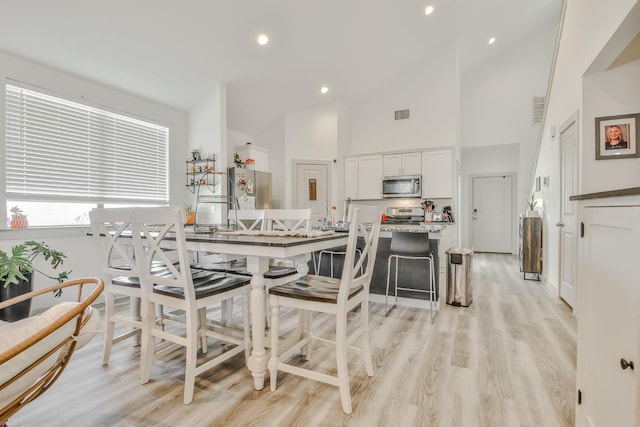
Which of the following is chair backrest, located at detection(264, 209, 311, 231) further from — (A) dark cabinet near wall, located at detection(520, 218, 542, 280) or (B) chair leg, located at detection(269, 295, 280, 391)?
(A) dark cabinet near wall, located at detection(520, 218, 542, 280)

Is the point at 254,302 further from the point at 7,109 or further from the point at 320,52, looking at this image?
the point at 320,52

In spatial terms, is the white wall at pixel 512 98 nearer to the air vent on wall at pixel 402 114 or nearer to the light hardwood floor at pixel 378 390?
the air vent on wall at pixel 402 114

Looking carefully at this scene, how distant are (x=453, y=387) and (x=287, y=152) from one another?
206 inches

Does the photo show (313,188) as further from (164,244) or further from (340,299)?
(340,299)

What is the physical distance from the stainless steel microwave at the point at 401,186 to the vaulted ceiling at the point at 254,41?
1.90 meters

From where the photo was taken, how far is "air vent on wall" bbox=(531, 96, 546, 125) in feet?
21.7

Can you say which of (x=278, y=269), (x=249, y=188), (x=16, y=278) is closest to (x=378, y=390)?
(x=278, y=269)

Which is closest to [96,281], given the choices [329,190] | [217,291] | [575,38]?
[217,291]

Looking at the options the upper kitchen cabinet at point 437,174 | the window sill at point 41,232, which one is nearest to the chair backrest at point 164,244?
the window sill at point 41,232

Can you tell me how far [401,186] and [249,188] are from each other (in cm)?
280

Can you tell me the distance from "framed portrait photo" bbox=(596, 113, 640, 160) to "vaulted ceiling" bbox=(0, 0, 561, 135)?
10.5ft

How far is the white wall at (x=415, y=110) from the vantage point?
586 centimetres

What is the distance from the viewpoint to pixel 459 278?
3.39 metres

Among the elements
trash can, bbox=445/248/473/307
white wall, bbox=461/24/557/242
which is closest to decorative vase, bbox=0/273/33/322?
trash can, bbox=445/248/473/307
